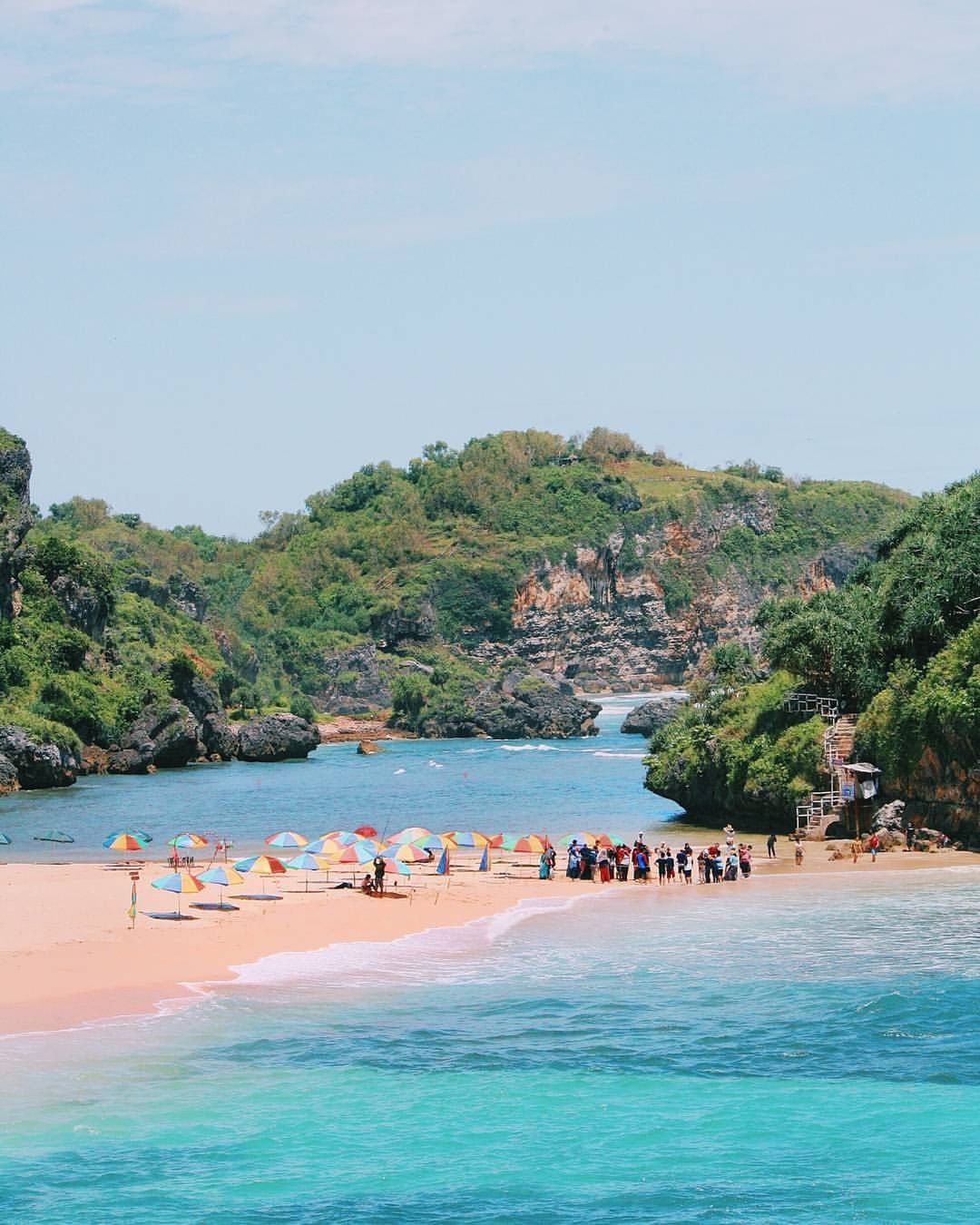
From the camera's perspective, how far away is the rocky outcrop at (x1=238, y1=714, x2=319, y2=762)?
118 m

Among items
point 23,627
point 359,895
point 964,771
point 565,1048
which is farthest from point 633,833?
point 23,627

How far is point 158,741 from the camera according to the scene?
106m

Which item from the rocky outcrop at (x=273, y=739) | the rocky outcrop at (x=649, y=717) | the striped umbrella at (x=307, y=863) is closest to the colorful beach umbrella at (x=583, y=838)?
the striped umbrella at (x=307, y=863)

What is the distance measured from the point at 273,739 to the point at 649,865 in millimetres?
73475

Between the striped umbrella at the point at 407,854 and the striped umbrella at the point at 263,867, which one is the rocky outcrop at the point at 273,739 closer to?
the striped umbrella at the point at 407,854

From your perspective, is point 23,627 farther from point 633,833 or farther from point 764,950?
point 764,950

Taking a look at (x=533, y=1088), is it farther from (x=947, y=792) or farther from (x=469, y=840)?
(x=947, y=792)

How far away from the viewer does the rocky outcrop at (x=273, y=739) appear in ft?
387

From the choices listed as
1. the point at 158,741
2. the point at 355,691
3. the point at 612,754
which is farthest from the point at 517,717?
the point at 158,741

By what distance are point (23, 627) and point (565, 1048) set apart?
87972 mm

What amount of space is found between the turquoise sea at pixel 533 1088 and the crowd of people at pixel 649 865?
882cm

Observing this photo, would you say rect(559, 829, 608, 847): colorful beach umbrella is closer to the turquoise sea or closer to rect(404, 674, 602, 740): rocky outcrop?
the turquoise sea

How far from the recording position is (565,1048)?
2727 cm

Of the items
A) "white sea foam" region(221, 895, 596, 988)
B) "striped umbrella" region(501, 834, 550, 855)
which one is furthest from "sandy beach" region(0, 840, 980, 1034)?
"striped umbrella" region(501, 834, 550, 855)
